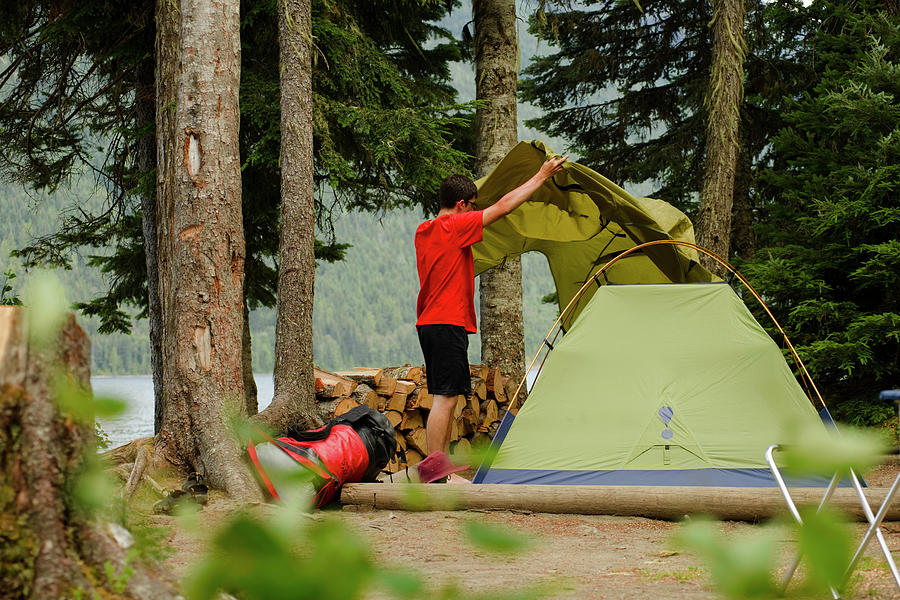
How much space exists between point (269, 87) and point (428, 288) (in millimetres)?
3827

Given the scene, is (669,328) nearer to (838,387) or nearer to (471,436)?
(471,436)

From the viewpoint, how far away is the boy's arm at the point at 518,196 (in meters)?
4.39

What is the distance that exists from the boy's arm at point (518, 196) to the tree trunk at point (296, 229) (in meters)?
2.12

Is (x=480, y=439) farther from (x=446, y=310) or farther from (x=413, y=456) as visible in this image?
(x=446, y=310)

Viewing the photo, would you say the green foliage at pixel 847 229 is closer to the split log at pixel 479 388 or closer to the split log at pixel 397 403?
the split log at pixel 479 388

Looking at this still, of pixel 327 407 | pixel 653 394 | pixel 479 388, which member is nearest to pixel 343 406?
pixel 327 407

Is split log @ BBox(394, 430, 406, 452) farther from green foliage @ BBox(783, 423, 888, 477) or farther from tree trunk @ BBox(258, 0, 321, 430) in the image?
green foliage @ BBox(783, 423, 888, 477)

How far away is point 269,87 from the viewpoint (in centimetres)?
754

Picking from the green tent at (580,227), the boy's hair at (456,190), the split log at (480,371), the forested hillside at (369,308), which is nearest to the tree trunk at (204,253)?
the boy's hair at (456,190)

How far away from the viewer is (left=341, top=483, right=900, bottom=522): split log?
375 centimetres

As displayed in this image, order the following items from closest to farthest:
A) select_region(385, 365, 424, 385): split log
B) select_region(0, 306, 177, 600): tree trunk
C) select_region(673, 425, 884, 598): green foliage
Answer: select_region(673, 425, 884, 598): green foliage → select_region(0, 306, 177, 600): tree trunk → select_region(385, 365, 424, 385): split log

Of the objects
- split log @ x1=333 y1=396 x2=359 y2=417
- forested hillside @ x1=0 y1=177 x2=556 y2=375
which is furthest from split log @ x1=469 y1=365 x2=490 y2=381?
forested hillside @ x1=0 y1=177 x2=556 y2=375

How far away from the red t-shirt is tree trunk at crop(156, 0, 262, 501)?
1126mm

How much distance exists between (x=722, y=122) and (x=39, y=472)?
29.5 ft
